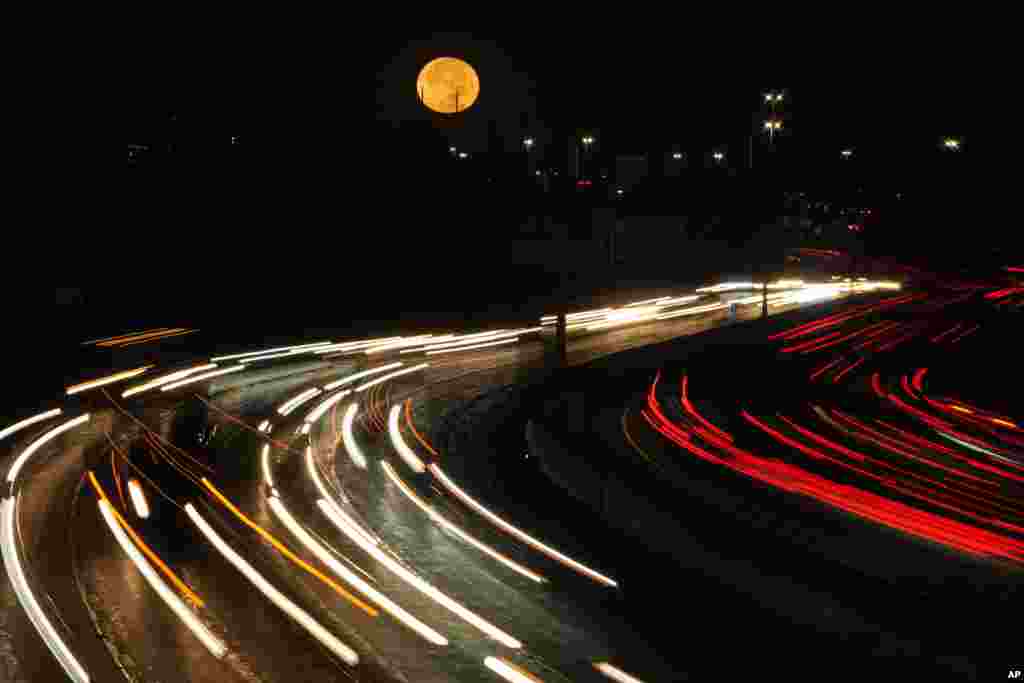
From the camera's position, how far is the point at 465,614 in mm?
11234

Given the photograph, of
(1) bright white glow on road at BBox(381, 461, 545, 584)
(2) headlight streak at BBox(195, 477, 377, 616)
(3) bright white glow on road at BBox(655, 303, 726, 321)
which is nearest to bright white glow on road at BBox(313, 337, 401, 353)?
(1) bright white glow on road at BBox(381, 461, 545, 584)

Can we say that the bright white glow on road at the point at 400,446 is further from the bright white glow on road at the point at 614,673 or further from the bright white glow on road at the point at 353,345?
the bright white glow on road at the point at 614,673

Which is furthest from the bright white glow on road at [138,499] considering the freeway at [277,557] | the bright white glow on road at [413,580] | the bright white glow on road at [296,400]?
the bright white glow on road at [296,400]

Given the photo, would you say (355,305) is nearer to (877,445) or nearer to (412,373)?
(412,373)

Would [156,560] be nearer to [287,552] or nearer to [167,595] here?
[167,595]

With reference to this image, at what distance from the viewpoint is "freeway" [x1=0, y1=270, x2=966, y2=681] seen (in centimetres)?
1004

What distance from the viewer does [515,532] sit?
14445mm

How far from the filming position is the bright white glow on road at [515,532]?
12.6 m

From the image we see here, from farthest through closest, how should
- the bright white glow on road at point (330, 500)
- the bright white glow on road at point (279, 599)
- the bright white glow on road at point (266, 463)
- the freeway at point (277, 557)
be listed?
the bright white glow on road at point (266, 463) → the bright white glow on road at point (330, 500) → the bright white glow on road at point (279, 599) → the freeway at point (277, 557)

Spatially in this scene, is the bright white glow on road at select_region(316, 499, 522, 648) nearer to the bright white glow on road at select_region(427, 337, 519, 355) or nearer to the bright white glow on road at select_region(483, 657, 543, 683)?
the bright white glow on road at select_region(483, 657, 543, 683)

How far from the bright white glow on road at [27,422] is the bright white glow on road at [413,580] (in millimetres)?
8460

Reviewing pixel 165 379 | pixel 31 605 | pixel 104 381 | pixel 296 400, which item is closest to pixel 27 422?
pixel 104 381

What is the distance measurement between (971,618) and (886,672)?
1.86 m

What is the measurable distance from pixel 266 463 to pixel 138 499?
3.22 m
